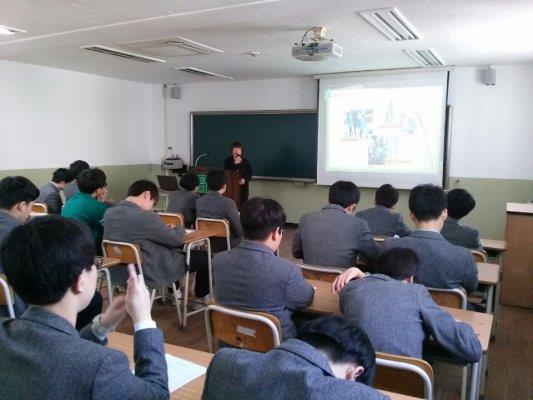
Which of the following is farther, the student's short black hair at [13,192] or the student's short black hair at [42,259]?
the student's short black hair at [13,192]

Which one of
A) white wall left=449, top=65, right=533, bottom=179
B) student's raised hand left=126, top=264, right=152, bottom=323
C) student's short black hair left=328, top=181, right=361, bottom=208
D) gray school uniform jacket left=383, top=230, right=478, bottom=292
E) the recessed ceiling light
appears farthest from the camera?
white wall left=449, top=65, right=533, bottom=179

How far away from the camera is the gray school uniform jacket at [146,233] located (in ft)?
11.5

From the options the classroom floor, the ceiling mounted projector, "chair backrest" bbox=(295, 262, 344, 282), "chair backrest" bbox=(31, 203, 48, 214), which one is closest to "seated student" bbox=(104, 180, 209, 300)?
the classroom floor

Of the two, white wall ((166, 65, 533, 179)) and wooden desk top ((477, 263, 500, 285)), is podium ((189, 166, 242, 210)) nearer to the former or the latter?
white wall ((166, 65, 533, 179))

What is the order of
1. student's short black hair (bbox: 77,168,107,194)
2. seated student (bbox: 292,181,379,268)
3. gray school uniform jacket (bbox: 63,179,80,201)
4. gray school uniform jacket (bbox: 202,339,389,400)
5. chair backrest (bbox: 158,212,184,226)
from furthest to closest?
gray school uniform jacket (bbox: 63,179,80,201)
chair backrest (bbox: 158,212,184,226)
student's short black hair (bbox: 77,168,107,194)
seated student (bbox: 292,181,379,268)
gray school uniform jacket (bbox: 202,339,389,400)

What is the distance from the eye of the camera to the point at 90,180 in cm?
378

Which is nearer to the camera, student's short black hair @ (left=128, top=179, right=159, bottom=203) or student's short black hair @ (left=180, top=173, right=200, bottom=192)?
student's short black hair @ (left=128, top=179, right=159, bottom=203)

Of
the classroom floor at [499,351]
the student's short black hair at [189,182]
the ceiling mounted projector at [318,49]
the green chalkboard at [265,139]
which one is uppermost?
the ceiling mounted projector at [318,49]

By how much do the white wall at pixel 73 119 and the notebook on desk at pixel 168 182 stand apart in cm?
111

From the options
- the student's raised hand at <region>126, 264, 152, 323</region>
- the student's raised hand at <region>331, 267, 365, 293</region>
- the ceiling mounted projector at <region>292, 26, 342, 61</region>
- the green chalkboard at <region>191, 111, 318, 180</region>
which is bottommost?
the student's raised hand at <region>331, 267, 365, 293</region>

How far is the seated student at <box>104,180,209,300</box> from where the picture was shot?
11.5 ft

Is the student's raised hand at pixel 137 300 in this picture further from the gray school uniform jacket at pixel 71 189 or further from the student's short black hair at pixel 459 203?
the gray school uniform jacket at pixel 71 189

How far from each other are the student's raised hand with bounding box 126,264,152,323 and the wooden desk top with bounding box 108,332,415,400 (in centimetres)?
33

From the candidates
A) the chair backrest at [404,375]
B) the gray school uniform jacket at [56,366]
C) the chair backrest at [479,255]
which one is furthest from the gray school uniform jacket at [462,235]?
the gray school uniform jacket at [56,366]
